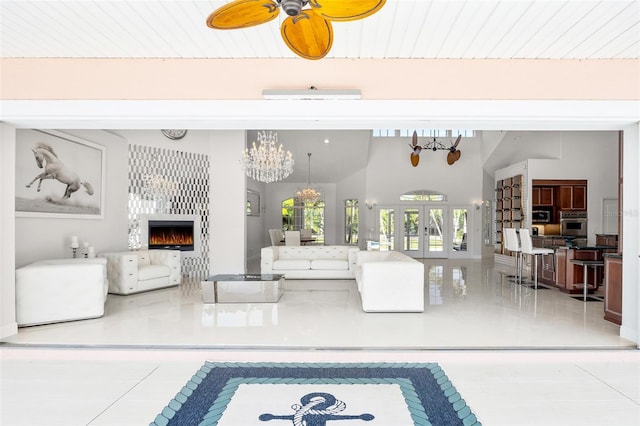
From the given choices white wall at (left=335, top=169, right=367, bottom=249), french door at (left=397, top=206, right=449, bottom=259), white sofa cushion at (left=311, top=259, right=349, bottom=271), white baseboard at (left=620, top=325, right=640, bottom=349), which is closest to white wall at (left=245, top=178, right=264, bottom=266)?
white wall at (left=335, top=169, right=367, bottom=249)

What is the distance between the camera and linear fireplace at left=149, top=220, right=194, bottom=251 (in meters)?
8.34

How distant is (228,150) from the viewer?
26.7ft

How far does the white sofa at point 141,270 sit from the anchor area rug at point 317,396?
3.41 meters

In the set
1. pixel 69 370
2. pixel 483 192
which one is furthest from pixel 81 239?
pixel 483 192

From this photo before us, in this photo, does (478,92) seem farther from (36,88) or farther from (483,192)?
(483,192)

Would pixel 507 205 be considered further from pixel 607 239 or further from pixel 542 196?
pixel 607 239

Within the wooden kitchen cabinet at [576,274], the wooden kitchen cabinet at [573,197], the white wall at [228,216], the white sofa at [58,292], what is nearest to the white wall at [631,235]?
the wooden kitchen cabinet at [576,274]

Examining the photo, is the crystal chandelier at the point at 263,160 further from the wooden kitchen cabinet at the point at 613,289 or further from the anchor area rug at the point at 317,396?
the wooden kitchen cabinet at the point at 613,289

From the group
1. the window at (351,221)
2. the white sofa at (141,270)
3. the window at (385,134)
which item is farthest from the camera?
the window at (351,221)

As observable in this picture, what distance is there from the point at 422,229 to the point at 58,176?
10.6 metres

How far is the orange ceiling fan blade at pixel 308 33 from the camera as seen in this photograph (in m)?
2.05

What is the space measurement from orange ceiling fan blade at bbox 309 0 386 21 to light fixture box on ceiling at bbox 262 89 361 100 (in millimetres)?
1559

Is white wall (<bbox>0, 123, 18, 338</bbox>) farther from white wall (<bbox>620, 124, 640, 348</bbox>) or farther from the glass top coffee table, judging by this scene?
white wall (<bbox>620, 124, 640, 348</bbox>)

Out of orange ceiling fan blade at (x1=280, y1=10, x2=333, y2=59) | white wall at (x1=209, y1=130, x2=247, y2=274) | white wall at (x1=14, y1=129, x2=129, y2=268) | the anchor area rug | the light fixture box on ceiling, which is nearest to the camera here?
orange ceiling fan blade at (x1=280, y1=10, x2=333, y2=59)
